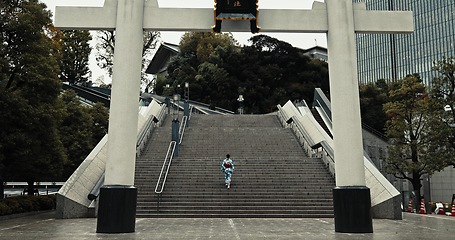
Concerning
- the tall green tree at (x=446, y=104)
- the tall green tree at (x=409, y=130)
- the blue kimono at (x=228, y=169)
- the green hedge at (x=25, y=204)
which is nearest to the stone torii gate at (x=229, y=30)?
the green hedge at (x=25, y=204)

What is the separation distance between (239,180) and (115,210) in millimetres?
8264

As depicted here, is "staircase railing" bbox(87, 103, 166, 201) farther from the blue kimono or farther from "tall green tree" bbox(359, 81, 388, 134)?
"tall green tree" bbox(359, 81, 388, 134)

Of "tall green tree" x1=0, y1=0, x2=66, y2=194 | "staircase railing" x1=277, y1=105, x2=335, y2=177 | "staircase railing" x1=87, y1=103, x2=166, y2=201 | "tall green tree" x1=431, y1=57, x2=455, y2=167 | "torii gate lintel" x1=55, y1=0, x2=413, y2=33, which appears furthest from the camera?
"tall green tree" x1=431, y1=57, x2=455, y2=167

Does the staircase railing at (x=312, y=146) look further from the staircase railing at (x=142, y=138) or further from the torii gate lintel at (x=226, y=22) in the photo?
the torii gate lintel at (x=226, y=22)

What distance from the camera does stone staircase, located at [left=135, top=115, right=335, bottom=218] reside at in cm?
1416

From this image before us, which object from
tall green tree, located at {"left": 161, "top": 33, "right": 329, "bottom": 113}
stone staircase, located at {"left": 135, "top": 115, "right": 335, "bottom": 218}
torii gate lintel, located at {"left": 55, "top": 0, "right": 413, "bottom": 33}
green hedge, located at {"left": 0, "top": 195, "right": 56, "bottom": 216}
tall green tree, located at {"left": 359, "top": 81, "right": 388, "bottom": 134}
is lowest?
green hedge, located at {"left": 0, "top": 195, "right": 56, "bottom": 216}

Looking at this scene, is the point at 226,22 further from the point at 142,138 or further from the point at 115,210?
the point at 142,138

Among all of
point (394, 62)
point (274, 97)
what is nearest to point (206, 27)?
point (274, 97)

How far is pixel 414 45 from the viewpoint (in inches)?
3334

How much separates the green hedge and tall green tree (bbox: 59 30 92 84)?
41.5 meters

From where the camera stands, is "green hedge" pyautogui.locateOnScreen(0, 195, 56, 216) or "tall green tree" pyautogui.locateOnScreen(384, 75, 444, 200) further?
"tall green tree" pyautogui.locateOnScreen(384, 75, 444, 200)

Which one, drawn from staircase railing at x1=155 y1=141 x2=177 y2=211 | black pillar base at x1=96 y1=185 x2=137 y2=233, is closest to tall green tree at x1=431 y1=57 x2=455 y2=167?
staircase railing at x1=155 y1=141 x2=177 y2=211

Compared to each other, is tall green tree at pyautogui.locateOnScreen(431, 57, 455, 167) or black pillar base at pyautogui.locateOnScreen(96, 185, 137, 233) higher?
tall green tree at pyautogui.locateOnScreen(431, 57, 455, 167)

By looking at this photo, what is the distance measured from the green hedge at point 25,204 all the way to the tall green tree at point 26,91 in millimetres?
984
